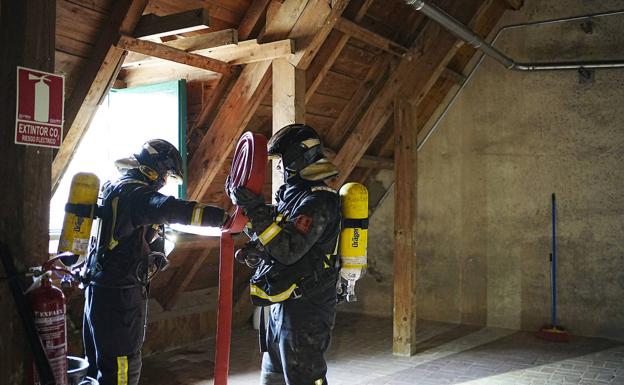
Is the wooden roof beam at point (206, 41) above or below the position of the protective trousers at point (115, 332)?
above

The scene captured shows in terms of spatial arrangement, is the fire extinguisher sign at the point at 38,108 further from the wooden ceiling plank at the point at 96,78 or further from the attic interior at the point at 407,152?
the wooden ceiling plank at the point at 96,78

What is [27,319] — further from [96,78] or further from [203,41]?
[203,41]

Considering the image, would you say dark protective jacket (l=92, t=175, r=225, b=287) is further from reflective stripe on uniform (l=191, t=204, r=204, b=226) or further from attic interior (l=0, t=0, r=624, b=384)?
attic interior (l=0, t=0, r=624, b=384)

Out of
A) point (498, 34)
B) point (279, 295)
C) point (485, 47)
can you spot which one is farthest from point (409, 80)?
point (279, 295)

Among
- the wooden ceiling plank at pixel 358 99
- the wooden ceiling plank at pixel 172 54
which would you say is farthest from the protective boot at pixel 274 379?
the wooden ceiling plank at pixel 358 99

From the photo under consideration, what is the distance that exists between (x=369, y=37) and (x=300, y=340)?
11.1 ft

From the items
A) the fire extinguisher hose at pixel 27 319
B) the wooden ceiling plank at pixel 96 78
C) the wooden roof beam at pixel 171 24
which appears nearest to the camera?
the fire extinguisher hose at pixel 27 319

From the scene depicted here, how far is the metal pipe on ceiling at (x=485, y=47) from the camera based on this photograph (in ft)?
16.8

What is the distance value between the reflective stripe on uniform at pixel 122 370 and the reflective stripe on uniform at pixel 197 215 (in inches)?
35.7

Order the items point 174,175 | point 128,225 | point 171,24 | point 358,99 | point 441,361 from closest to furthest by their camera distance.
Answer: point 128,225 → point 174,175 → point 171,24 → point 441,361 → point 358,99

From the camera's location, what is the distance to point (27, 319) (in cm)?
272

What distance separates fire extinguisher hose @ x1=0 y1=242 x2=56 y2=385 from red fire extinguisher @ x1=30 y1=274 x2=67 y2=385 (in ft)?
0.14

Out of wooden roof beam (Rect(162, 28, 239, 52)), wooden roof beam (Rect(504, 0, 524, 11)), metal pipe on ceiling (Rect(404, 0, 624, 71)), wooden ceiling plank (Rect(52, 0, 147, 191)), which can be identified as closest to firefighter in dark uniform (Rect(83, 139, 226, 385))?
wooden ceiling plank (Rect(52, 0, 147, 191))

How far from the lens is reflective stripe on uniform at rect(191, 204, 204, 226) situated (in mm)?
3111
